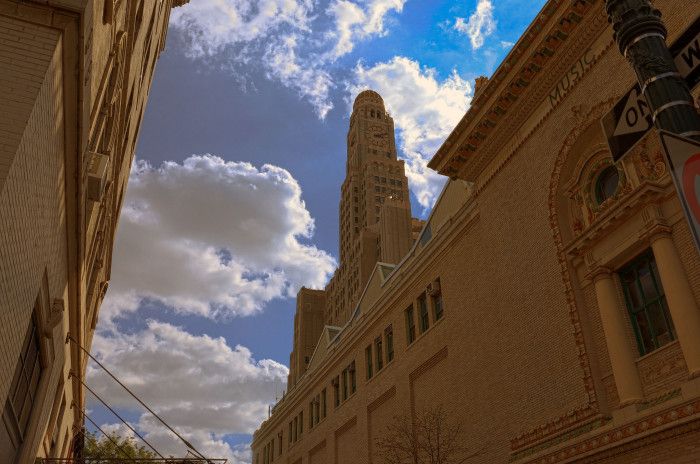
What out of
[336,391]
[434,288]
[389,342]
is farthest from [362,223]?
[434,288]

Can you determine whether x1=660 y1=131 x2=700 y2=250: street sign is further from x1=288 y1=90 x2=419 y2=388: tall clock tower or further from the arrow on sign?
x1=288 y1=90 x2=419 y2=388: tall clock tower

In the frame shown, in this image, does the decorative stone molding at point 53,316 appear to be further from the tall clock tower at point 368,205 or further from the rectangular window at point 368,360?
the tall clock tower at point 368,205

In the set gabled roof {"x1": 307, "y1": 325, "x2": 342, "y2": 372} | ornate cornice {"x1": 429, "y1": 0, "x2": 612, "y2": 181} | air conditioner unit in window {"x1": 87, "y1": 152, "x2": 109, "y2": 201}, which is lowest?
air conditioner unit in window {"x1": 87, "y1": 152, "x2": 109, "y2": 201}

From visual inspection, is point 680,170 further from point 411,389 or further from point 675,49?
point 411,389

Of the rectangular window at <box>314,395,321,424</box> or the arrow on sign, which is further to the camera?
the rectangular window at <box>314,395,321,424</box>

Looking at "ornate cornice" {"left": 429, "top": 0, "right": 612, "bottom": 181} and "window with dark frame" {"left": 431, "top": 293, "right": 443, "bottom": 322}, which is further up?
"ornate cornice" {"left": 429, "top": 0, "right": 612, "bottom": 181}

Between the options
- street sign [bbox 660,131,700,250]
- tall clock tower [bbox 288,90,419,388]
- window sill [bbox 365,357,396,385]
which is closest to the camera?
street sign [bbox 660,131,700,250]

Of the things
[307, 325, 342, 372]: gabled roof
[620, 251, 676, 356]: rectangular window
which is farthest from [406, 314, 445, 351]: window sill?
[307, 325, 342, 372]: gabled roof

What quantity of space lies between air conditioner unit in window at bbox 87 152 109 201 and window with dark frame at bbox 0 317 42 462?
2.75 metres

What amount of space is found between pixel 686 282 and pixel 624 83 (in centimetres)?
547

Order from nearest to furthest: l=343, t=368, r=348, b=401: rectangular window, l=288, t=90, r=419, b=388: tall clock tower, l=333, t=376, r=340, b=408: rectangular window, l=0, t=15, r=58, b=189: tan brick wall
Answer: l=0, t=15, r=58, b=189: tan brick wall, l=343, t=368, r=348, b=401: rectangular window, l=333, t=376, r=340, b=408: rectangular window, l=288, t=90, r=419, b=388: tall clock tower

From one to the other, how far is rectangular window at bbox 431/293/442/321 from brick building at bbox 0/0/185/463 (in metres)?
14.5

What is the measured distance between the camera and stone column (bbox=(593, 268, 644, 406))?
45.2ft

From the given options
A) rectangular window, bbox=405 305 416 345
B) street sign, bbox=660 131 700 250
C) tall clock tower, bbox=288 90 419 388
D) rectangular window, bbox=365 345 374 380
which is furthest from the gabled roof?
street sign, bbox=660 131 700 250
